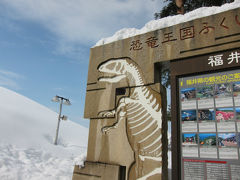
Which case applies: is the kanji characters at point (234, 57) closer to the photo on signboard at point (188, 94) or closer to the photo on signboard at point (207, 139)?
the photo on signboard at point (188, 94)

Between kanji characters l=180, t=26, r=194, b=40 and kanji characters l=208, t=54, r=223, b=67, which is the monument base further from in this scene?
kanji characters l=180, t=26, r=194, b=40

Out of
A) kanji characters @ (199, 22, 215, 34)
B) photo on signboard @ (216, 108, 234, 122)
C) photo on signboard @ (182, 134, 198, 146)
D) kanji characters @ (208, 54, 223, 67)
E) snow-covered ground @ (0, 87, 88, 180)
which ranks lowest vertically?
snow-covered ground @ (0, 87, 88, 180)

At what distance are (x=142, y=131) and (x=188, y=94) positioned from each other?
0.97 metres

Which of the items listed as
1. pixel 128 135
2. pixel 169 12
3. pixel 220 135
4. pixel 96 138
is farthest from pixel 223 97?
pixel 169 12

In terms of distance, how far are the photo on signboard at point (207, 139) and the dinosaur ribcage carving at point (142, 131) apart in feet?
2.05

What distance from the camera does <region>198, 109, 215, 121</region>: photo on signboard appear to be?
9.06 ft

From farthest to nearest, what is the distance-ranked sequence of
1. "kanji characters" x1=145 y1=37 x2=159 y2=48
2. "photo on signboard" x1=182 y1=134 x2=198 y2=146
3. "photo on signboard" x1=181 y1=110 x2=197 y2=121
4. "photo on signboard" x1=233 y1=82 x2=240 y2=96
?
"kanji characters" x1=145 y1=37 x2=159 y2=48 → "photo on signboard" x1=181 y1=110 x2=197 y2=121 → "photo on signboard" x1=182 y1=134 x2=198 y2=146 → "photo on signboard" x1=233 y1=82 x2=240 y2=96

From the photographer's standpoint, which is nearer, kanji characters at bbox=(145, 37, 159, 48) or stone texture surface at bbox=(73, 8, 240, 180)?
stone texture surface at bbox=(73, 8, 240, 180)

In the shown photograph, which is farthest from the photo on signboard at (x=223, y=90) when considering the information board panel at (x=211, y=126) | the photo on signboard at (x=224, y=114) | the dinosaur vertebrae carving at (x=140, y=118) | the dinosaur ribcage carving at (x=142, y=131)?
the dinosaur ribcage carving at (x=142, y=131)

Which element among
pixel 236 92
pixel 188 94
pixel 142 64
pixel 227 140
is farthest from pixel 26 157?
pixel 236 92

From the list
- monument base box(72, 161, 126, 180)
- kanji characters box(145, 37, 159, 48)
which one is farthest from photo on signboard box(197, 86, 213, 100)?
monument base box(72, 161, 126, 180)

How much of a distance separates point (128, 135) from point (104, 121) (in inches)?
22.9

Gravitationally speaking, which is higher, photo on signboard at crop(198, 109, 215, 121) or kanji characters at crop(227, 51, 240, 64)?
kanji characters at crop(227, 51, 240, 64)

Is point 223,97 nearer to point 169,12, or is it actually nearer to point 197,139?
point 197,139
